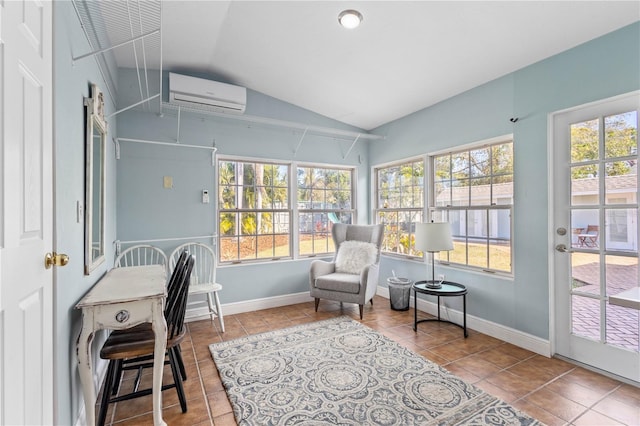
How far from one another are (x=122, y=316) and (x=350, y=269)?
264 cm

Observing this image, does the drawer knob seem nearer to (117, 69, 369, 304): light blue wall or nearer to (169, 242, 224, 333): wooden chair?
(169, 242, 224, 333): wooden chair

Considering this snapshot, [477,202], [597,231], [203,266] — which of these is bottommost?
[203,266]

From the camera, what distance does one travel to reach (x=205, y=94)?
10.5ft

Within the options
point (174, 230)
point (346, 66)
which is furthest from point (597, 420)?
point (174, 230)

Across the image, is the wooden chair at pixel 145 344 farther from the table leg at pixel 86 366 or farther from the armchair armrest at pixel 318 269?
the armchair armrest at pixel 318 269

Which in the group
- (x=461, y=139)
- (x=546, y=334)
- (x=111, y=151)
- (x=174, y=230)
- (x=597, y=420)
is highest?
(x=461, y=139)

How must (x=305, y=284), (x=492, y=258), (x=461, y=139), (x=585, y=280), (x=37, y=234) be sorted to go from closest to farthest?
(x=37, y=234) → (x=585, y=280) → (x=492, y=258) → (x=461, y=139) → (x=305, y=284)

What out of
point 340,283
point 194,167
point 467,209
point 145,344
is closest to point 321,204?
point 340,283

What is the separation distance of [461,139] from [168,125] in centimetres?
329

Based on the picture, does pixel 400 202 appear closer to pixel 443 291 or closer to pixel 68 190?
pixel 443 291

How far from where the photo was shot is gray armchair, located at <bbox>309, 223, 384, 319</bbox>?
3459 millimetres

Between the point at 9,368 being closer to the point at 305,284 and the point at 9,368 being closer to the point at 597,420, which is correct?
the point at 597,420

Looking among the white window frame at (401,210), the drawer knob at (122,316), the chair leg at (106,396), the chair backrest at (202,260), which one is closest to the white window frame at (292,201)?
the chair backrest at (202,260)

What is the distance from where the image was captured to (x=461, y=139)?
3.29 metres
